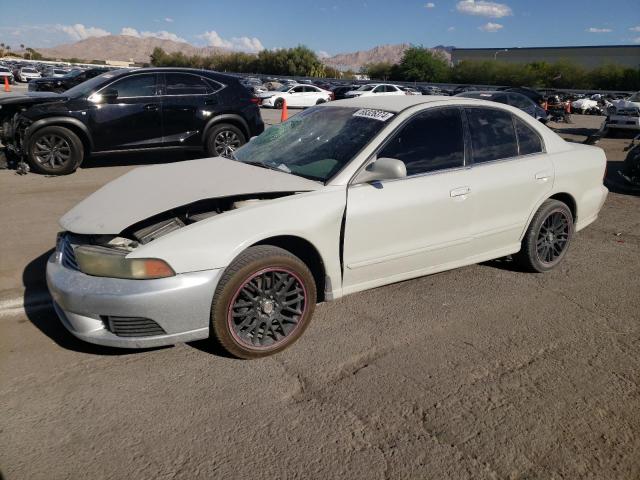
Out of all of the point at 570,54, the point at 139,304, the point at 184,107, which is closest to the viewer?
the point at 139,304

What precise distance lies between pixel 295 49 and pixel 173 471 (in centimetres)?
10117

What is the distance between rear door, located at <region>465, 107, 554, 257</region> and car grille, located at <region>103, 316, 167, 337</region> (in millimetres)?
2563

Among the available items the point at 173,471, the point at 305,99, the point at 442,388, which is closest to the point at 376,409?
the point at 442,388

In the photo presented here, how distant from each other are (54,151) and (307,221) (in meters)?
6.57

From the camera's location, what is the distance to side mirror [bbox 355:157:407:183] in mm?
3574

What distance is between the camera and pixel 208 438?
2.66m

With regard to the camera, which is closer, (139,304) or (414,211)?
(139,304)

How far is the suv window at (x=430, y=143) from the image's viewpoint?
398 cm

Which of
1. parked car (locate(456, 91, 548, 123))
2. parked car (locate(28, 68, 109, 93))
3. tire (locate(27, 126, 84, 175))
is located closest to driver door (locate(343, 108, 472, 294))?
tire (locate(27, 126, 84, 175))

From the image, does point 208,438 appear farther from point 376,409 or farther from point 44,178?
point 44,178

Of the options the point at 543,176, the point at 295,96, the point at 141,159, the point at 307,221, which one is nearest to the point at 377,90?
the point at 295,96

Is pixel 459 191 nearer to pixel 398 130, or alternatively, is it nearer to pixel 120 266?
pixel 398 130

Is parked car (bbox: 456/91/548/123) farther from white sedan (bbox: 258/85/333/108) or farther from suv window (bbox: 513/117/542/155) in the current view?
white sedan (bbox: 258/85/333/108)

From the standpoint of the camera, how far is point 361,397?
3031 millimetres
